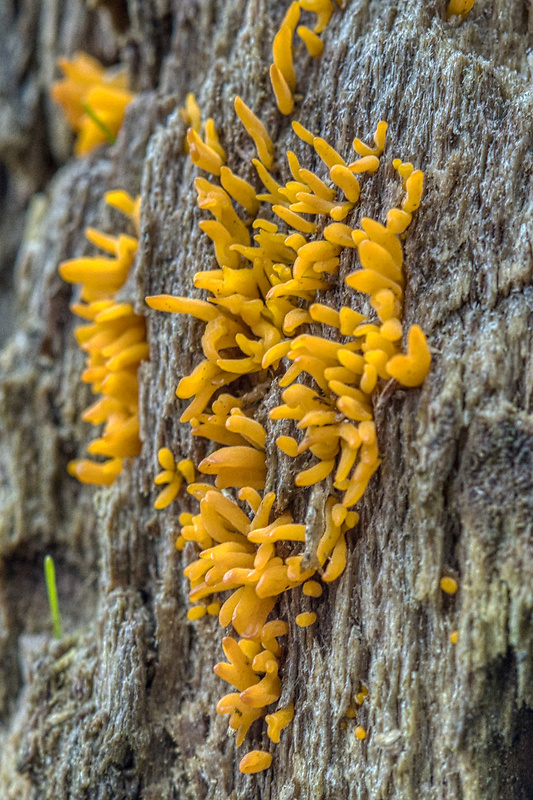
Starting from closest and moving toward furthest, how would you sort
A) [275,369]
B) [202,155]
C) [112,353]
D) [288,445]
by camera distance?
[288,445] → [275,369] → [202,155] → [112,353]

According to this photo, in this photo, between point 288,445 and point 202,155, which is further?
point 202,155

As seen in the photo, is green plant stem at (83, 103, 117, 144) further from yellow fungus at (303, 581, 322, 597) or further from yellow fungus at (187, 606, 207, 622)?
yellow fungus at (303, 581, 322, 597)

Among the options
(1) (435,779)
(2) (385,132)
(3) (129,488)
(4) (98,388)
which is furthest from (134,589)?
(2) (385,132)

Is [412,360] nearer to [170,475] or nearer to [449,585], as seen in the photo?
[449,585]

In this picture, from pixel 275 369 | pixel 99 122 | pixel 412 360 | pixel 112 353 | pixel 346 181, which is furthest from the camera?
pixel 99 122

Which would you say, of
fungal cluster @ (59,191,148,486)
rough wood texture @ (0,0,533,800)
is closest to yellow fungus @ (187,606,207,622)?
rough wood texture @ (0,0,533,800)

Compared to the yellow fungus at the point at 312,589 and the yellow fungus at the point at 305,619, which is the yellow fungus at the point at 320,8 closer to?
the yellow fungus at the point at 312,589

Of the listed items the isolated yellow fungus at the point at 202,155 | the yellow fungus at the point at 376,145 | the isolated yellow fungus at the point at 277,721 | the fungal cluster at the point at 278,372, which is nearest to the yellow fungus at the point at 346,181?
the fungal cluster at the point at 278,372

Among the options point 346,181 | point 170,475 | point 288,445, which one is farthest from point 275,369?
Answer: point 346,181
